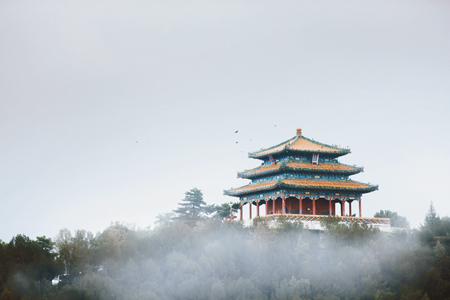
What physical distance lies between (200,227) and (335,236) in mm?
12757

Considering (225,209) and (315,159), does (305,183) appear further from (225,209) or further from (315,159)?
(225,209)

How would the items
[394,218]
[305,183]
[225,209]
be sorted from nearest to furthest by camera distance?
1. [305,183]
2. [394,218]
3. [225,209]

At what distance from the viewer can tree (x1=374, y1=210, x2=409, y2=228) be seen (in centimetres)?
6988

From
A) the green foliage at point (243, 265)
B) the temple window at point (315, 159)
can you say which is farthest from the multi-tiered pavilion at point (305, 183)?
the green foliage at point (243, 265)

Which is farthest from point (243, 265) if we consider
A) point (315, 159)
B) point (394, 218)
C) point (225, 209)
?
point (225, 209)

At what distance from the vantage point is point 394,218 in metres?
73.2

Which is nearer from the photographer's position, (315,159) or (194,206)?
(315,159)

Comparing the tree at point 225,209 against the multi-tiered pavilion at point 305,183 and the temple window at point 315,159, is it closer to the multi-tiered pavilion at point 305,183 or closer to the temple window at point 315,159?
the multi-tiered pavilion at point 305,183

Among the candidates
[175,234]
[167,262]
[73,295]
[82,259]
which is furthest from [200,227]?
[73,295]

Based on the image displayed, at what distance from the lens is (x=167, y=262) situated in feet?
155

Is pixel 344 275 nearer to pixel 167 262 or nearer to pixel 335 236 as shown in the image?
pixel 335 236

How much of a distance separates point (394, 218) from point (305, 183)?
21753 mm

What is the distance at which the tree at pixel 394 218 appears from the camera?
6988 cm

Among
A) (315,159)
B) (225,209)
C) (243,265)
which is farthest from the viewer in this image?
(225,209)
